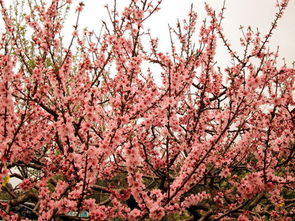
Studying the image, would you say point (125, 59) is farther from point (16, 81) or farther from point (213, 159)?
point (213, 159)

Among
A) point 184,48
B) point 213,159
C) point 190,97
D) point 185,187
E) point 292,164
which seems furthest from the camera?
point 190,97

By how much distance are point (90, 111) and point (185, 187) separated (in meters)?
1.24

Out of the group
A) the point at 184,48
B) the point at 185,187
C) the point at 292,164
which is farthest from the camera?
the point at 184,48

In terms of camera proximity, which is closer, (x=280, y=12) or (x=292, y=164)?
(x=280, y=12)

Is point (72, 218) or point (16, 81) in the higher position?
point (16, 81)

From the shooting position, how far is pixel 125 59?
483 cm

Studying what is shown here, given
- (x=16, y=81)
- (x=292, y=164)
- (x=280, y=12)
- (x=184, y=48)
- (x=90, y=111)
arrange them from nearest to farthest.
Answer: (x=90, y=111) < (x=16, y=81) < (x=280, y=12) < (x=292, y=164) < (x=184, y=48)

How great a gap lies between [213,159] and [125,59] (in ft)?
7.97

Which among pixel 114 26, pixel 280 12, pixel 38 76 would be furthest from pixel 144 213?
pixel 280 12

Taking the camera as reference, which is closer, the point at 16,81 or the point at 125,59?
the point at 16,81

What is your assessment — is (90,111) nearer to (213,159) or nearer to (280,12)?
(213,159)

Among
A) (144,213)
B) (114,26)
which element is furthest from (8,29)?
(144,213)

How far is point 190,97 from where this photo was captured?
21.9 feet

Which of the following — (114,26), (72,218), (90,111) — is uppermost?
(114,26)
